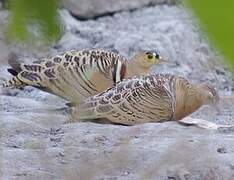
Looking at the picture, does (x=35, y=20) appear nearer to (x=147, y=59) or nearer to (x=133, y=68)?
(x=133, y=68)

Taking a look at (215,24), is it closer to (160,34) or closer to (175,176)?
(175,176)

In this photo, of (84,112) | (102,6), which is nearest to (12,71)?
(84,112)

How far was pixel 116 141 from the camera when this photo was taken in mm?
3502

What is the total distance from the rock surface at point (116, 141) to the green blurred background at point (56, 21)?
1cm

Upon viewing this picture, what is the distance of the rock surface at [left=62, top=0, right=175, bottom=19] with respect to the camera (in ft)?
24.3

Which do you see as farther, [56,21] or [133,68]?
[133,68]

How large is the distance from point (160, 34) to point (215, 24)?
649 centimetres

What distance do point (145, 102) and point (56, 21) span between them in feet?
12.8

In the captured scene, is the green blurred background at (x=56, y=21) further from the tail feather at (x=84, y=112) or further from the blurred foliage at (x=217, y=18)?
the tail feather at (x=84, y=112)

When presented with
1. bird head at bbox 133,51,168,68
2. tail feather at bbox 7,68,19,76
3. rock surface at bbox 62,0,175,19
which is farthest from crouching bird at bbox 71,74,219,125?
rock surface at bbox 62,0,175,19

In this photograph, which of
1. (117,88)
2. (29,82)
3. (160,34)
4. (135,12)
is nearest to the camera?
(117,88)

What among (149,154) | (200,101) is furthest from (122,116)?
(149,154)

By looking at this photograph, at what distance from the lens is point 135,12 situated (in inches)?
305

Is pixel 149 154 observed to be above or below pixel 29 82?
below
